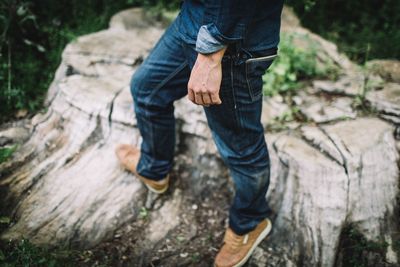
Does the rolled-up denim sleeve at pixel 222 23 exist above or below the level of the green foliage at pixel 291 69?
above

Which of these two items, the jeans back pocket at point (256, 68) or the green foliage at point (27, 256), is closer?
the jeans back pocket at point (256, 68)

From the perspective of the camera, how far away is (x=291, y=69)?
11.3ft

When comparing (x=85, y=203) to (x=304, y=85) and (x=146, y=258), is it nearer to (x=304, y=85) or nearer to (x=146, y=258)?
(x=146, y=258)

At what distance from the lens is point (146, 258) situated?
2.49 m

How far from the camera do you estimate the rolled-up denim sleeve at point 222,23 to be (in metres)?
1.50

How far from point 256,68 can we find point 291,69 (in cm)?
183

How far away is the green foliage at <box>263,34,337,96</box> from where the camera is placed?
10.7 ft

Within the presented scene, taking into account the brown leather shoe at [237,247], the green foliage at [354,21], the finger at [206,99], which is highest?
the finger at [206,99]

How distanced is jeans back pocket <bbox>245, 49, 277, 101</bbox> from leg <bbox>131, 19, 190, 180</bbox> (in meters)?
0.43

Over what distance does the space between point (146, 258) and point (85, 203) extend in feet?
1.94

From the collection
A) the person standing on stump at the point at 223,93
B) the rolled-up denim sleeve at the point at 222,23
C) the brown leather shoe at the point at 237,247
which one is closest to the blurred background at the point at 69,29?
the person standing on stump at the point at 223,93

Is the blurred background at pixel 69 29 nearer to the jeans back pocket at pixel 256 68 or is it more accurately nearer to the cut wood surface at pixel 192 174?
the cut wood surface at pixel 192 174

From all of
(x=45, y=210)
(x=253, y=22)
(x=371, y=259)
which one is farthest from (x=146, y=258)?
(x=253, y=22)

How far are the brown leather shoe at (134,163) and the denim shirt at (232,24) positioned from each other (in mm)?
1240
